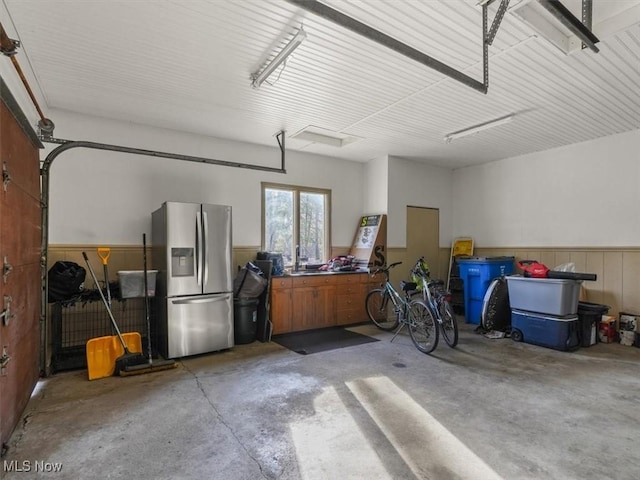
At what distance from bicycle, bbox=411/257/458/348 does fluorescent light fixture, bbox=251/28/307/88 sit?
314cm

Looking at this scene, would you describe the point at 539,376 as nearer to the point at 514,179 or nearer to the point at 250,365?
the point at 250,365

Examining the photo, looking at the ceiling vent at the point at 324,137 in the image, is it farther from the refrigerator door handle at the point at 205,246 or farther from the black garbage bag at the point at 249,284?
the black garbage bag at the point at 249,284

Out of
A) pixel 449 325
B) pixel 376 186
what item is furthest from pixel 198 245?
pixel 376 186

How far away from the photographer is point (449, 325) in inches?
178

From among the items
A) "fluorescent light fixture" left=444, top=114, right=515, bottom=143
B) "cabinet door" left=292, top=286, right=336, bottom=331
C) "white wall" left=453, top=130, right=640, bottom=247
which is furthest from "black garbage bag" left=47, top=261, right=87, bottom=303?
"white wall" left=453, top=130, right=640, bottom=247

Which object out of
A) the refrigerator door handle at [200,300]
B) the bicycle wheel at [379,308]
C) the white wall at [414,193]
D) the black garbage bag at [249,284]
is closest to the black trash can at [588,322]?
the bicycle wheel at [379,308]

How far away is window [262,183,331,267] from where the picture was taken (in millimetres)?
5832

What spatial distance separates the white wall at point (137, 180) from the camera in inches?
169

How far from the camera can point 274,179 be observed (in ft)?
19.0

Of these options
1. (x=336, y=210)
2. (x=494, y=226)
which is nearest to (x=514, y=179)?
(x=494, y=226)

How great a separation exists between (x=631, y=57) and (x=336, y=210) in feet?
14.3

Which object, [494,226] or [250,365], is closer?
[250,365]

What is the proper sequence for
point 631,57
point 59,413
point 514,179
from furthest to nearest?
1. point 514,179
2. point 631,57
3. point 59,413

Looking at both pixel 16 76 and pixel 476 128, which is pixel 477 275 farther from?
pixel 16 76
